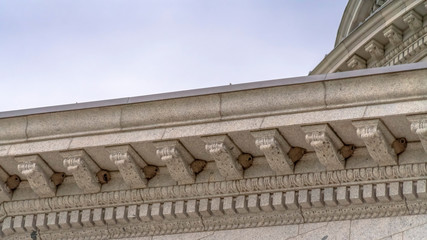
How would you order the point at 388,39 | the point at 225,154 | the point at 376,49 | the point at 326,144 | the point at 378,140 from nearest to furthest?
the point at 378,140
the point at 326,144
the point at 225,154
the point at 388,39
the point at 376,49

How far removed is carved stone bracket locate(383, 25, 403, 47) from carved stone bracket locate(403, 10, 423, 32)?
238 millimetres

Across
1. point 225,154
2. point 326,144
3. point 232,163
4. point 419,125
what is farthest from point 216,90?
point 419,125

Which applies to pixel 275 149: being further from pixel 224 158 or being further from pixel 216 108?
pixel 216 108

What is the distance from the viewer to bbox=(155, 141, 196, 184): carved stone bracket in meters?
13.3

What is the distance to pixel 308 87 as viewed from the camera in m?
12.8

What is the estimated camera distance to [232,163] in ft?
43.5

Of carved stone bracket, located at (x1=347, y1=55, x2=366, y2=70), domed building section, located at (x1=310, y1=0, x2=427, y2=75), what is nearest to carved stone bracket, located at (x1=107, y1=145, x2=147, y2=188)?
domed building section, located at (x1=310, y1=0, x2=427, y2=75)

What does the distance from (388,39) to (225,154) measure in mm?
9232

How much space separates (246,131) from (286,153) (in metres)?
0.45

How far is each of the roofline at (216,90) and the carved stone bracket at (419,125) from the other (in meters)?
0.44

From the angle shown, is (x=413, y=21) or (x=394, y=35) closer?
(x=413, y=21)

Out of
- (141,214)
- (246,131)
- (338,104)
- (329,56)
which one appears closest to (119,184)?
(141,214)

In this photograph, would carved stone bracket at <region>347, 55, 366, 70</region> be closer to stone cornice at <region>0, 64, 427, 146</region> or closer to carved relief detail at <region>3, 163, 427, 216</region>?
carved relief detail at <region>3, 163, 427, 216</region>

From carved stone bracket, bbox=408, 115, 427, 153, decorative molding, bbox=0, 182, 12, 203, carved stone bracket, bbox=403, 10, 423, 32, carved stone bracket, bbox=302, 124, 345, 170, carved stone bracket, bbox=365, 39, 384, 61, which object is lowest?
carved stone bracket, bbox=365, 39, 384, 61
